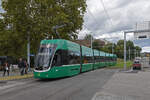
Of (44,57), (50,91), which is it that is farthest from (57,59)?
(50,91)

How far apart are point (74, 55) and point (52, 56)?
14.0ft

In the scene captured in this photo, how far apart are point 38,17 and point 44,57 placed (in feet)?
28.1

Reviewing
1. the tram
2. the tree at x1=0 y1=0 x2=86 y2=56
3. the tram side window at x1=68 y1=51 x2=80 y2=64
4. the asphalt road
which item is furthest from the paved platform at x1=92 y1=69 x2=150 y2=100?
the tree at x1=0 y1=0 x2=86 y2=56

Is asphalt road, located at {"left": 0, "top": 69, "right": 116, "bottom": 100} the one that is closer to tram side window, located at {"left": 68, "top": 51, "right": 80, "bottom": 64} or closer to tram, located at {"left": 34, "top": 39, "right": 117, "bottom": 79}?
tram, located at {"left": 34, "top": 39, "right": 117, "bottom": 79}

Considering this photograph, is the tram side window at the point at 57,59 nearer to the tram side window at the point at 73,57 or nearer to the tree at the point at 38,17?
the tram side window at the point at 73,57

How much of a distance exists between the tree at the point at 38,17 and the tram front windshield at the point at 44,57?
685 cm

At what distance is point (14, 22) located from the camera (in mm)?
21266

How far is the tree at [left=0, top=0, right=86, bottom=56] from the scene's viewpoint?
68.6ft

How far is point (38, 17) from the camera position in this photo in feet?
68.2

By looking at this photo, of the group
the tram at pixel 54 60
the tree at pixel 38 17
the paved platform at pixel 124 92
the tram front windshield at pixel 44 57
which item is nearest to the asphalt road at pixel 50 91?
the paved platform at pixel 124 92

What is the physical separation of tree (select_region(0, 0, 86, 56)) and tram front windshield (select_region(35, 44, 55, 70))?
6846 mm

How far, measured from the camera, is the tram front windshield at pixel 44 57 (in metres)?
13.4

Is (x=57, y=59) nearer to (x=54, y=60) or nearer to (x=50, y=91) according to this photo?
(x=54, y=60)

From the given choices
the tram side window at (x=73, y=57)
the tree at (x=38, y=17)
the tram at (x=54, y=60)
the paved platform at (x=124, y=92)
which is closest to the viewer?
the paved platform at (x=124, y=92)
